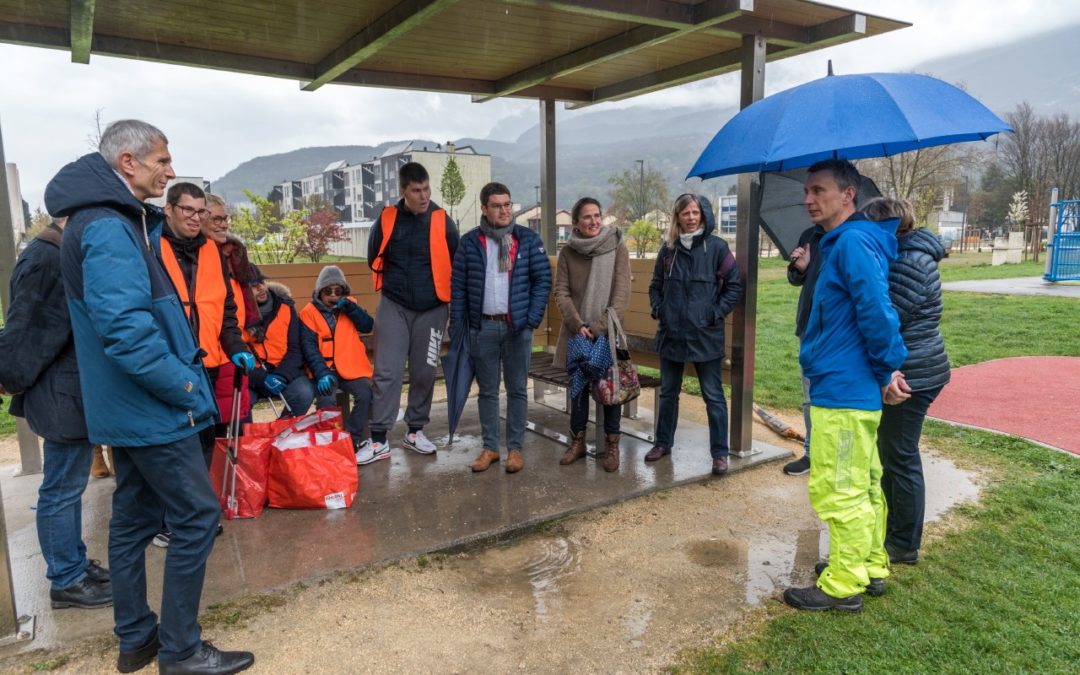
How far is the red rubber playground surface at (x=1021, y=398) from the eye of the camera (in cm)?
557

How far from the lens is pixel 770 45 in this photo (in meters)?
5.05

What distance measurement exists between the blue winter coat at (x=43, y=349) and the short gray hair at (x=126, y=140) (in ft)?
2.74

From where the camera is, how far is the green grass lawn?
2.59 metres

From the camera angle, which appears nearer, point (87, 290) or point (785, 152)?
point (87, 290)

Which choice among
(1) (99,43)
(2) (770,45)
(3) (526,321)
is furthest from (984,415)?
(1) (99,43)

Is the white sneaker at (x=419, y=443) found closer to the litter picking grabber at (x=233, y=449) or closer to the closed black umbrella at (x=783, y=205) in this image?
the litter picking grabber at (x=233, y=449)

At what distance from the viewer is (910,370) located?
316 centimetres

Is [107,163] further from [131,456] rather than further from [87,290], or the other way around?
[131,456]

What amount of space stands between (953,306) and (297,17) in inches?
509

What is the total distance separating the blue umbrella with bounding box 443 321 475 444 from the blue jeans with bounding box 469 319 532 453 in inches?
2.8

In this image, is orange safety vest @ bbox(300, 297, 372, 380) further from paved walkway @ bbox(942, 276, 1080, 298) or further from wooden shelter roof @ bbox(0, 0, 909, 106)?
paved walkway @ bbox(942, 276, 1080, 298)

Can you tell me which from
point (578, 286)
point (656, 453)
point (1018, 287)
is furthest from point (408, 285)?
point (1018, 287)

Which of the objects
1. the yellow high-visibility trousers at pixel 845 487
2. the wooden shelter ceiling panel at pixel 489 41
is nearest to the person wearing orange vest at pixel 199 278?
the wooden shelter ceiling panel at pixel 489 41

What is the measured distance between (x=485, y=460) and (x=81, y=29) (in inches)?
140
